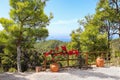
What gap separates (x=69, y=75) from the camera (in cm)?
1212

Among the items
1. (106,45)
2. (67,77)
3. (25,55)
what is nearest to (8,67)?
(25,55)

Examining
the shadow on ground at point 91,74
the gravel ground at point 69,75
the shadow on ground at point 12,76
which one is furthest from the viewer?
the shadow on ground at point 91,74

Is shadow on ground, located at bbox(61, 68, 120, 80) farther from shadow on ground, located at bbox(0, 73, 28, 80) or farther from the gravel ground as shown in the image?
shadow on ground, located at bbox(0, 73, 28, 80)

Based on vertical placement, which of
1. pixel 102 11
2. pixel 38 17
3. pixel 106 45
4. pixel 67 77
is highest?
pixel 102 11

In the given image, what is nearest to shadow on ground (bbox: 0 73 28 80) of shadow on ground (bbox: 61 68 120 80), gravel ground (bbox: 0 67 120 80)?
gravel ground (bbox: 0 67 120 80)

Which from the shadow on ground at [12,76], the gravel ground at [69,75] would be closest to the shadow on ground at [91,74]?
the gravel ground at [69,75]

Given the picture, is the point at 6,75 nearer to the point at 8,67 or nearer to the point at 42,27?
the point at 42,27

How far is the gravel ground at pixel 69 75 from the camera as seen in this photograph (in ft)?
38.9

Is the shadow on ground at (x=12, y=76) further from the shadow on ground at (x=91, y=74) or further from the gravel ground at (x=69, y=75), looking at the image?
the shadow on ground at (x=91, y=74)

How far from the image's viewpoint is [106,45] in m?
22.0

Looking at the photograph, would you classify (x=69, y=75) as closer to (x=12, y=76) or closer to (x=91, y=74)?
(x=91, y=74)

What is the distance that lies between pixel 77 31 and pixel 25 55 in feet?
31.1

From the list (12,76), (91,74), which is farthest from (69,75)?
(12,76)

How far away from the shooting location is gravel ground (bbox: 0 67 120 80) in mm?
11852
